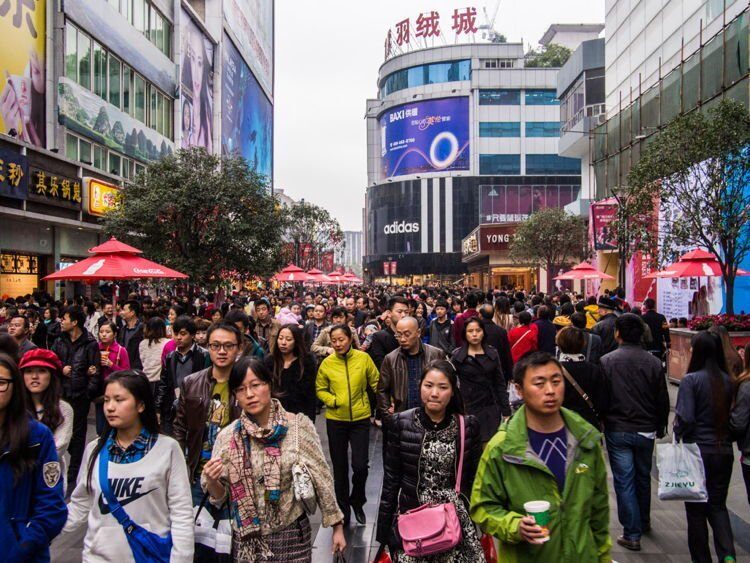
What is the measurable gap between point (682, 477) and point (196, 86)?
41409 mm

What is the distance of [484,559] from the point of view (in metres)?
3.55

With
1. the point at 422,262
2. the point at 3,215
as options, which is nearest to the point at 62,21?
the point at 3,215

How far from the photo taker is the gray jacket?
4.74 metres

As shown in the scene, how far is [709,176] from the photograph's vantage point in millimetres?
14539

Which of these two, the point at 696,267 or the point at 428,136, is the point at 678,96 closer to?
the point at 696,267

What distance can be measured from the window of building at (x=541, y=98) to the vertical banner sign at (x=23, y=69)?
59.1 m

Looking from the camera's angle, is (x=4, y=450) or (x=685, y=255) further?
(x=685, y=255)

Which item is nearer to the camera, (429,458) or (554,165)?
(429,458)

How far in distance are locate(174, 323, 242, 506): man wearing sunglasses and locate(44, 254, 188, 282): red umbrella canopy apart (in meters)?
8.39

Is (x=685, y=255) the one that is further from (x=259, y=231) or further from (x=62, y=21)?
(x=62, y=21)

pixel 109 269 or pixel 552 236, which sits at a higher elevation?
pixel 552 236

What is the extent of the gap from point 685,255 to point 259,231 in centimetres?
1185

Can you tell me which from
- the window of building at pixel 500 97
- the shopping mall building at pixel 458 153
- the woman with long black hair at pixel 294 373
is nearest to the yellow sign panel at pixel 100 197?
the woman with long black hair at pixel 294 373

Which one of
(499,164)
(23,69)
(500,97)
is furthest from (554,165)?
(23,69)
